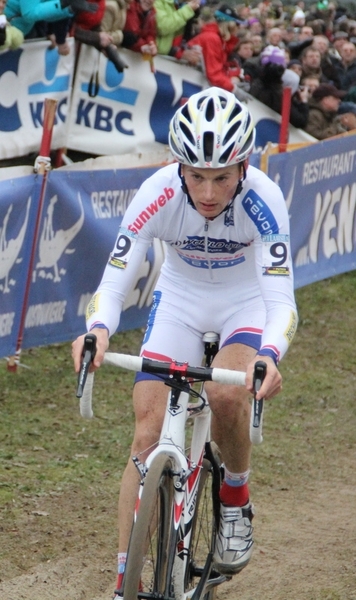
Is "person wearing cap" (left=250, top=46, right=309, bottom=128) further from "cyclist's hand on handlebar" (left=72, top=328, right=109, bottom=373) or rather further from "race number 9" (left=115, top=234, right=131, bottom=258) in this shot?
"cyclist's hand on handlebar" (left=72, top=328, right=109, bottom=373)

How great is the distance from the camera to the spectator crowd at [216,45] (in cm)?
970

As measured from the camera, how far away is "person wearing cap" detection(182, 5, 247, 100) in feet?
38.9

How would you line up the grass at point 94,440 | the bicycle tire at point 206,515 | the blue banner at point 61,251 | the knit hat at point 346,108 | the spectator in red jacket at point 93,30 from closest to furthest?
the bicycle tire at point 206,515, the grass at point 94,440, the blue banner at point 61,251, the spectator in red jacket at point 93,30, the knit hat at point 346,108

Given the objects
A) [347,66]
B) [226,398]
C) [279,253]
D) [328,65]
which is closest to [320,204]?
[328,65]

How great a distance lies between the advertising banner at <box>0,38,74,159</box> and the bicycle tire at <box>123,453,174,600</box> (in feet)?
21.5

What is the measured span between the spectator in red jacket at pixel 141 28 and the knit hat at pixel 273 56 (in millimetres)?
2273

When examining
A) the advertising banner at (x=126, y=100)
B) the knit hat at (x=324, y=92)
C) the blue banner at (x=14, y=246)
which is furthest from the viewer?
the knit hat at (x=324, y=92)

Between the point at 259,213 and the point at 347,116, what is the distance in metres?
10.4

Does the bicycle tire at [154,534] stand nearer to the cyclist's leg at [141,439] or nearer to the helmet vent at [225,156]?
the cyclist's leg at [141,439]

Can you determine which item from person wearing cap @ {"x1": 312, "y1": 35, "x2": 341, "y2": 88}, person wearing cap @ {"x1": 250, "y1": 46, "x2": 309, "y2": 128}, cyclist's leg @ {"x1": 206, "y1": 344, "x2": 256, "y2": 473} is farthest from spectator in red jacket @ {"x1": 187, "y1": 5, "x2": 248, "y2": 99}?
cyclist's leg @ {"x1": 206, "y1": 344, "x2": 256, "y2": 473}

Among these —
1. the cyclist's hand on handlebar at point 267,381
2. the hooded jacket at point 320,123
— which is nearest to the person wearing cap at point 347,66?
the hooded jacket at point 320,123

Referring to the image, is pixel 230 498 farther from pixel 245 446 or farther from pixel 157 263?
pixel 157 263

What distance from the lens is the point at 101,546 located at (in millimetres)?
5211

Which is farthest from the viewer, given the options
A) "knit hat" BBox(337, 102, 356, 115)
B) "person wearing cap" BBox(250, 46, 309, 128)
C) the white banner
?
"knit hat" BBox(337, 102, 356, 115)
